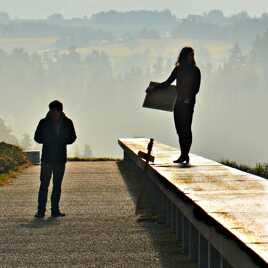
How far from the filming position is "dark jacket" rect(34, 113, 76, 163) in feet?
45.0

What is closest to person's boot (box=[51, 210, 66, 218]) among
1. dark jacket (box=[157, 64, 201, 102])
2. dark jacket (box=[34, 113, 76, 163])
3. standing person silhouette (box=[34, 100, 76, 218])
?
standing person silhouette (box=[34, 100, 76, 218])

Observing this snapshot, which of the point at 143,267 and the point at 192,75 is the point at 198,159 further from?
the point at 143,267

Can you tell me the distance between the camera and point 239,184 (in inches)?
433

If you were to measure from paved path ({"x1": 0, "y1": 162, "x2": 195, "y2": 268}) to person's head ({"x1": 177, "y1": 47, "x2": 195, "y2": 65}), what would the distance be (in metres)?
2.54

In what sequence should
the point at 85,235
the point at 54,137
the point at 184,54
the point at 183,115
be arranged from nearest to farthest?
the point at 85,235, the point at 54,137, the point at 184,54, the point at 183,115

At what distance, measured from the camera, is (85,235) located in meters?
11.6

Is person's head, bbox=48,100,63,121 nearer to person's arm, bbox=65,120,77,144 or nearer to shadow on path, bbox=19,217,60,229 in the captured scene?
person's arm, bbox=65,120,77,144

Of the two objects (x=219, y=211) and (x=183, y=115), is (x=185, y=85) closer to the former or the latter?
(x=183, y=115)

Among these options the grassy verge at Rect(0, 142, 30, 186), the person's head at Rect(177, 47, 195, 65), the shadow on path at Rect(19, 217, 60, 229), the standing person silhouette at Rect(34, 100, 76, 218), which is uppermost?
the person's head at Rect(177, 47, 195, 65)

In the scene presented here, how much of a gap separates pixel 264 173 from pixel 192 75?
581cm

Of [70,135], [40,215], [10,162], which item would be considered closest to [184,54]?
[70,135]

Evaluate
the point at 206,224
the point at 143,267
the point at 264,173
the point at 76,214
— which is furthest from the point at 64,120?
the point at 264,173

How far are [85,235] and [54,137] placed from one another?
2503 mm

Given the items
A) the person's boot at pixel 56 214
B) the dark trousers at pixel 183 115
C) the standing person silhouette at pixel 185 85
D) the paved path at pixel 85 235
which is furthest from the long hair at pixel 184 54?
the person's boot at pixel 56 214
